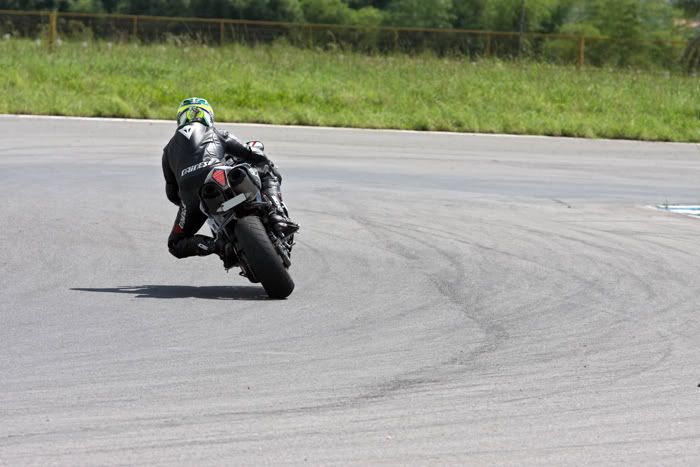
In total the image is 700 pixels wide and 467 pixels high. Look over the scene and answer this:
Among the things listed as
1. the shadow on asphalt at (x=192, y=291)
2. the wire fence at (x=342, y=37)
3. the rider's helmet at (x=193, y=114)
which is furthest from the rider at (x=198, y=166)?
the wire fence at (x=342, y=37)

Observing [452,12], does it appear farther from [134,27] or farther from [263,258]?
[263,258]

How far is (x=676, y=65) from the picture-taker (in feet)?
118

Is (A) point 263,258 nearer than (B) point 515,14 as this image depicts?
Yes

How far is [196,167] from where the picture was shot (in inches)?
344

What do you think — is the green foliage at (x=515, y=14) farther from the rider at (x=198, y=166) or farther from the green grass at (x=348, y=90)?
the rider at (x=198, y=166)

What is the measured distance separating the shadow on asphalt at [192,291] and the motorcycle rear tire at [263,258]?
0.76 feet

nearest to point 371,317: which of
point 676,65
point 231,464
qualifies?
point 231,464

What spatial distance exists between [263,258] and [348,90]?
1809 centimetres

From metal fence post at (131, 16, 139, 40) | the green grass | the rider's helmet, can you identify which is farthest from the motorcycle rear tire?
metal fence post at (131, 16, 139, 40)

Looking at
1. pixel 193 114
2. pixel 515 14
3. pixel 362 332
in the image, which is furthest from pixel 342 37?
pixel 362 332

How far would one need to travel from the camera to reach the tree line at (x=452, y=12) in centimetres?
5638

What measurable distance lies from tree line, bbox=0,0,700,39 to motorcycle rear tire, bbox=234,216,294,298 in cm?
4710

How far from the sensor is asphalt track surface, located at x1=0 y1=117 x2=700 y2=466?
5004mm

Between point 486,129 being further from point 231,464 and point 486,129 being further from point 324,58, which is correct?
point 231,464
